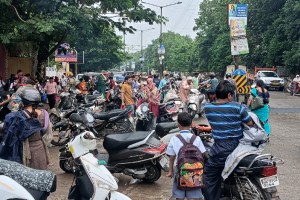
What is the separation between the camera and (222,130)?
4965 mm

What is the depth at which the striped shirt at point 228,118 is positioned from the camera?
488 centimetres

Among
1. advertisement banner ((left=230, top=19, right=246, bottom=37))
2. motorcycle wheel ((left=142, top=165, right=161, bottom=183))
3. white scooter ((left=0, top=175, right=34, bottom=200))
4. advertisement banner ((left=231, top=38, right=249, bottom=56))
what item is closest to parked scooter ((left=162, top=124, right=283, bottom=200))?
motorcycle wheel ((left=142, top=165, right=161, bottom=183))

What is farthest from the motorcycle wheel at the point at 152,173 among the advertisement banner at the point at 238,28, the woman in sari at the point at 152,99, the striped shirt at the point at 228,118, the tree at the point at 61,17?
the advertisement banner at the point at 238,28

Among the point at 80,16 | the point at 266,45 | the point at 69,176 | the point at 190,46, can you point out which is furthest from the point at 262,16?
the point at 190,46

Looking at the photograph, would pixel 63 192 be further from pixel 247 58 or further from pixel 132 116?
pixel 247 58

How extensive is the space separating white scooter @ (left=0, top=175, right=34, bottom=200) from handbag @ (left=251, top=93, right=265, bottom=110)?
6.80m

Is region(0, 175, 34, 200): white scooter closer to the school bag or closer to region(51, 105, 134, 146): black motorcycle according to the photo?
the school bag

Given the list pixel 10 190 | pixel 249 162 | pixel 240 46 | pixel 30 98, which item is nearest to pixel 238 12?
pixel 240 46

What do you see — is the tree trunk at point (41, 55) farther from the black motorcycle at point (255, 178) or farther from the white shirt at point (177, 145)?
the black motorcycle at point (255, 178)

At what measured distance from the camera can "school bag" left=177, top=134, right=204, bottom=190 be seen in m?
4.50

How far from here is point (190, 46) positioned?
76.9 metres

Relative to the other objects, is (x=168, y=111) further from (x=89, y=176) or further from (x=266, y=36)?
(x=266, y=36)

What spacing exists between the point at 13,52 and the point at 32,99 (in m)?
19.5

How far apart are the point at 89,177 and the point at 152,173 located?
2.50m
